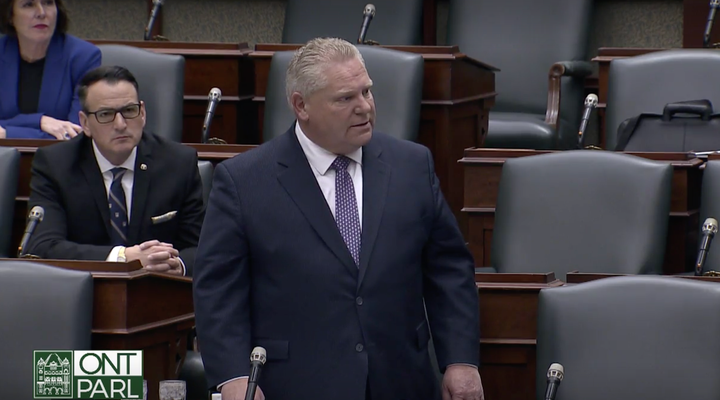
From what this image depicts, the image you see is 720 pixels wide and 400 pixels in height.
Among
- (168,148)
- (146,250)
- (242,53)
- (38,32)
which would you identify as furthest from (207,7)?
(146,250)

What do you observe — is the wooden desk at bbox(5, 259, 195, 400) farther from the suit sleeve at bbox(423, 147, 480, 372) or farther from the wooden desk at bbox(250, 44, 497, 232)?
the wooden desk at bbox(250, 44, 497, 232)

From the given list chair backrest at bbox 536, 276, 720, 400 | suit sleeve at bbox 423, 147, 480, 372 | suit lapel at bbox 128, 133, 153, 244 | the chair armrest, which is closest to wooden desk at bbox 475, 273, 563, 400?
chair backrest at bbox 536, 276, 720, 400

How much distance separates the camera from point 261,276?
1.39 m

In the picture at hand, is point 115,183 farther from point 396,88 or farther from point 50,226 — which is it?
point 396,88

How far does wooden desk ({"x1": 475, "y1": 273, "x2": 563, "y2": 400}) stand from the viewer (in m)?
1.66

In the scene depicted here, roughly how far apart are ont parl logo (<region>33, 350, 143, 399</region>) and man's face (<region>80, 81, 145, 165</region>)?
0.42 metres

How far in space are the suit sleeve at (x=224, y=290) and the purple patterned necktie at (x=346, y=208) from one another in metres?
0.11

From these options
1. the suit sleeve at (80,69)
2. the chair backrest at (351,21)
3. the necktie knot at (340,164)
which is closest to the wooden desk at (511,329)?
the necktie knot at (340,164)

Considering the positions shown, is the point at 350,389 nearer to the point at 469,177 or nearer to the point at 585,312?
the point at 585,312

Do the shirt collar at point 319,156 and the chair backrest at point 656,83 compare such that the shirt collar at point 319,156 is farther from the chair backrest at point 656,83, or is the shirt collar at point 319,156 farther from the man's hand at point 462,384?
the chair backrest at point 656,83

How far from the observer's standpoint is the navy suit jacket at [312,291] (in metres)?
1.37

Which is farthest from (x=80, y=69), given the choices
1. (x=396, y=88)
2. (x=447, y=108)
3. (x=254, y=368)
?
(x=254, y=368)

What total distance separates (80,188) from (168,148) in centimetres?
15

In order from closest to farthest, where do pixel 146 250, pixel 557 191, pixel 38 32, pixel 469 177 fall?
pixel 146 250
pixel 557 191
pixel 469 177
pixel 38 32
